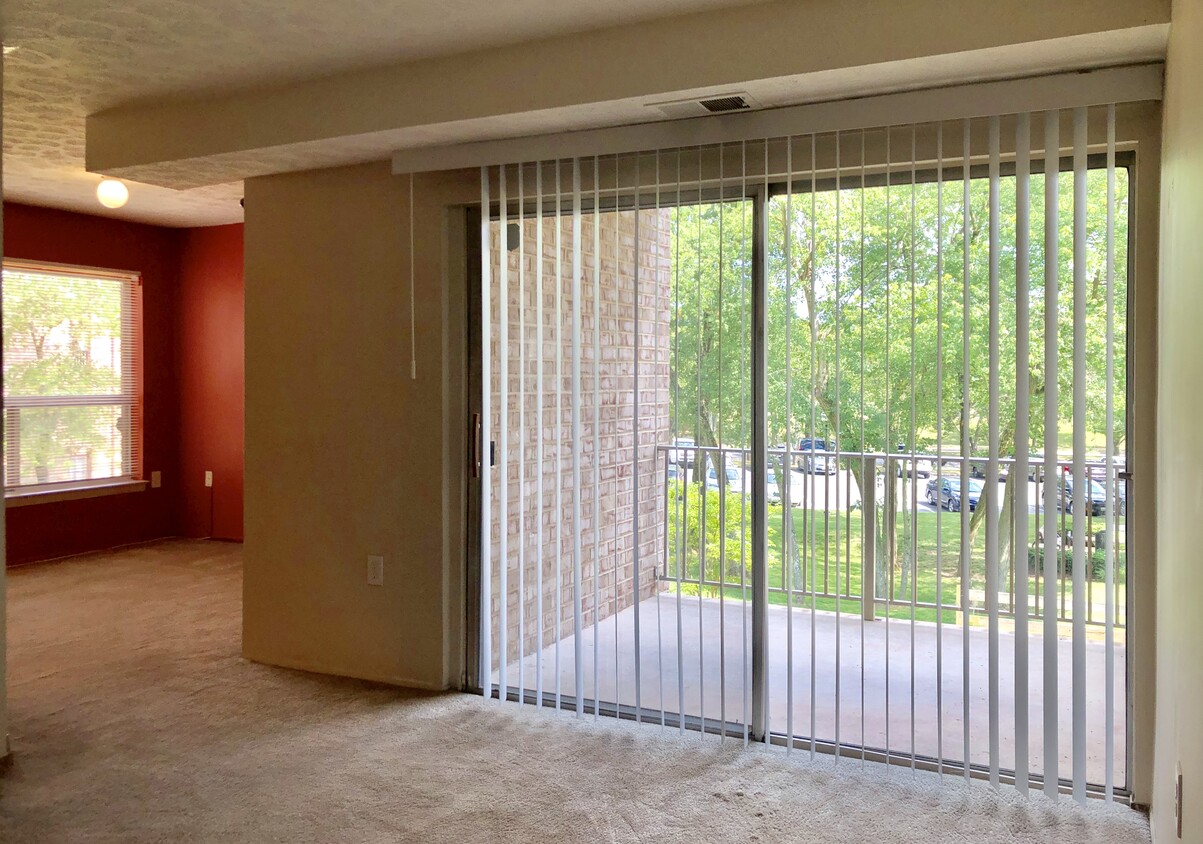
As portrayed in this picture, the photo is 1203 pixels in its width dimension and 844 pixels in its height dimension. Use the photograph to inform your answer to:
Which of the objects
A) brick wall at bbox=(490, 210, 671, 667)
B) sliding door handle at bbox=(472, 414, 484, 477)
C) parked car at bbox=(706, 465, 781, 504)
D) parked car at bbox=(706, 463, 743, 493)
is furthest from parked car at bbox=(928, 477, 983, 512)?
sliding door handle at bbox=(472, 414, 484, 477)

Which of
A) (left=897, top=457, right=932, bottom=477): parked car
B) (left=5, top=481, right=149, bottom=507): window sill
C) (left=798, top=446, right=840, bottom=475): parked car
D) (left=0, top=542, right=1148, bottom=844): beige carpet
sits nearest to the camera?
(left=0, top=542, right=1148, bottom=844): beige carpet

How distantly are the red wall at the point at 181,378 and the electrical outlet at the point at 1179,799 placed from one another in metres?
6.09

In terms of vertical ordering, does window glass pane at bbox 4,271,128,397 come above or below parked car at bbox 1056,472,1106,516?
above

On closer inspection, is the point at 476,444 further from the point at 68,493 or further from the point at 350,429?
the point at 68,493

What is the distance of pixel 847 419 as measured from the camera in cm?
296

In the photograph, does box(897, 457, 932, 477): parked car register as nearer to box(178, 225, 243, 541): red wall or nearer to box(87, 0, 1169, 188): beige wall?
box(87, 0, 1169, 188): beige wall

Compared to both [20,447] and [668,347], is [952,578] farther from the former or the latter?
[20,447]

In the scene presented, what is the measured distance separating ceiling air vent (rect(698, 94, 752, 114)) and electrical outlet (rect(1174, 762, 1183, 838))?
2.05m

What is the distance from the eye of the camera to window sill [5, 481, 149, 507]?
5.94 m

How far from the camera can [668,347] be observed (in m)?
3.27

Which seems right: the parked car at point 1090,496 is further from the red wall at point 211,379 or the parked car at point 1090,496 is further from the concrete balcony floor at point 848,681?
the red wall at point 211,379

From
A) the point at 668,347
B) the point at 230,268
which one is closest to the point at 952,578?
the point at 668,347

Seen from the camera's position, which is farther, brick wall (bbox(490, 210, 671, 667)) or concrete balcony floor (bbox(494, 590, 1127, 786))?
brick wall (bbox(490, 210, 671, 667))

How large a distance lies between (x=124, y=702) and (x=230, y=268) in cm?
401
